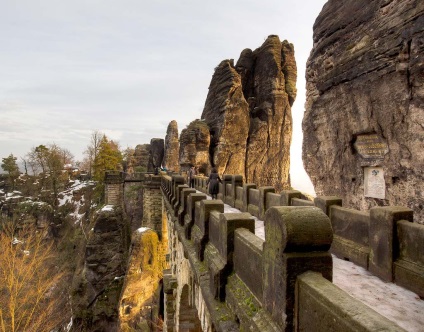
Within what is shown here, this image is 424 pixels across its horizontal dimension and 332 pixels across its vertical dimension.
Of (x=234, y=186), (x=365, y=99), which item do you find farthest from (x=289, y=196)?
(x=234, y=186)

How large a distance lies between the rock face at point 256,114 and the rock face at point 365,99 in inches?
637

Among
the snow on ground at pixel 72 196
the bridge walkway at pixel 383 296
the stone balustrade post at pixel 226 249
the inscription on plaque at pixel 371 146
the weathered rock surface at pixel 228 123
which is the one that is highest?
the weathered rock surface at pixel 228 123

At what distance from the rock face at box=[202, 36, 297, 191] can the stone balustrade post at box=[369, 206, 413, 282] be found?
23623mm

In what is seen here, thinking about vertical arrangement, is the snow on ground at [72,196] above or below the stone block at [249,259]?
below

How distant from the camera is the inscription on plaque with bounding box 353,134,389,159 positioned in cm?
802

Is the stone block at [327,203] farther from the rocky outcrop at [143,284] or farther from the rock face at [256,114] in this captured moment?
the rock face at [256,114]

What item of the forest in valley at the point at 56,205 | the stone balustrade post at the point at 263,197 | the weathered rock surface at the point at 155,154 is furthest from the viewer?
the weathered rock surface at the point at 155,154

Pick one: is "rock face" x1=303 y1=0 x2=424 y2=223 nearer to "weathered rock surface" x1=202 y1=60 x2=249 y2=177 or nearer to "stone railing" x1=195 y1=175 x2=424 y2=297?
"stone railing" x1=195 y1=175 x2=424 y2=297

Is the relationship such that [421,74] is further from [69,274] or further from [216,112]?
[69,274]

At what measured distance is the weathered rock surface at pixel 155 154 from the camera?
47.0 meters

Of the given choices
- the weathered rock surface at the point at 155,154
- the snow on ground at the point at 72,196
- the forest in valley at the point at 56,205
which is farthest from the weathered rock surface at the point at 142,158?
the snow on ground at the point at 72,196

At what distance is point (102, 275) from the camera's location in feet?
91.5

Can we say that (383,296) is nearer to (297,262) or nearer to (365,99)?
(297,262)

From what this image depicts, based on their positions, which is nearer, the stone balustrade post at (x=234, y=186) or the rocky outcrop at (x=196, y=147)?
the stone balustrade post at (x=234, y=186)
